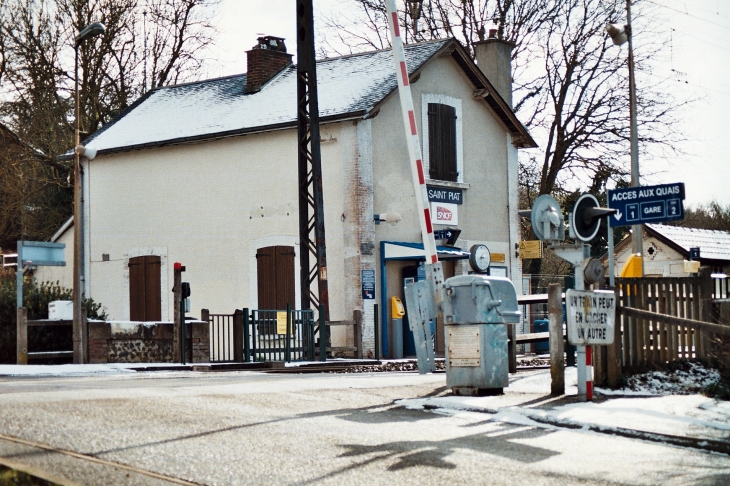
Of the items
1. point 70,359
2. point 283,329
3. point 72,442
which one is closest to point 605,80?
point 283,329

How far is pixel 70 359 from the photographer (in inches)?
905

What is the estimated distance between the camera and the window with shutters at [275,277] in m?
28.8

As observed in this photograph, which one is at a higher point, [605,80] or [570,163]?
[605,80]

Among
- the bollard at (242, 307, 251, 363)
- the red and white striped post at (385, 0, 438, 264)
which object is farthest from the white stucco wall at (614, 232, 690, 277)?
the red and white striped post at (385, 0, 438, 264)

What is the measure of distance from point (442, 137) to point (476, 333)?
61.5 feet

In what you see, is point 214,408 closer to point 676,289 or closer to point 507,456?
point 507,456

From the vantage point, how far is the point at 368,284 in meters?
27.7

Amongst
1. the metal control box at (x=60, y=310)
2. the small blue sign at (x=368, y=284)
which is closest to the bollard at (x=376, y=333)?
the small blue sign at (x=368, y=284)

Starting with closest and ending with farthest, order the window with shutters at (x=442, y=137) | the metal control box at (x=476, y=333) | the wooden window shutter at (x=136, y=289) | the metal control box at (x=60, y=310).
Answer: the metal control box at (x=476, y=333) → the metal control box at (x=60, y=310) → the window with shutters at (x=442, y=137) → the wooden window shutter at (x=136, y=289)

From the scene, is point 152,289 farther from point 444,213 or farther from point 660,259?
point 660,259

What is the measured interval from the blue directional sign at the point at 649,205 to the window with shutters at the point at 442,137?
1625 cm

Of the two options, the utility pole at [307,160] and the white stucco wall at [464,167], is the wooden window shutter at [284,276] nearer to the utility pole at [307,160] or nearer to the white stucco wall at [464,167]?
the utility pole at [307,160]

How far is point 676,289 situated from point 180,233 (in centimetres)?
1993

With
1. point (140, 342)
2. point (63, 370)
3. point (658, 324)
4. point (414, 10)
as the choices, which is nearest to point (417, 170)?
point (658, 324)
